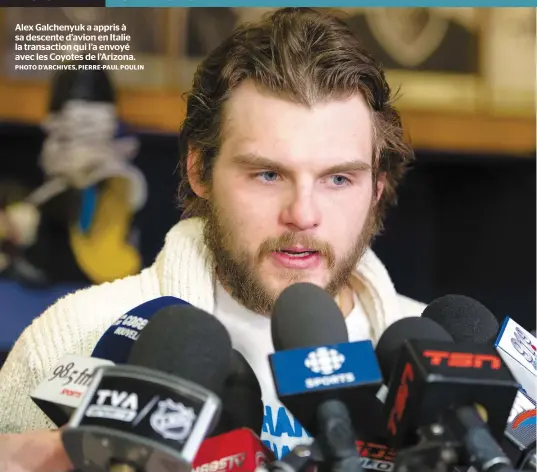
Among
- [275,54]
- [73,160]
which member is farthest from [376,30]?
[73,160]

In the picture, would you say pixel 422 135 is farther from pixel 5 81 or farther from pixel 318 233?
pixel 5 81

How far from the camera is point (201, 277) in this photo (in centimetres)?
116

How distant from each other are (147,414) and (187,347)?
0.26ft

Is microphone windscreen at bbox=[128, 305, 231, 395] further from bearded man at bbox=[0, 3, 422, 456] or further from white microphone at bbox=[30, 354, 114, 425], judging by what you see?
bearded man at bbox=[0, 3, 422, 456]

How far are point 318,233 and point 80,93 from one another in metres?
0.52

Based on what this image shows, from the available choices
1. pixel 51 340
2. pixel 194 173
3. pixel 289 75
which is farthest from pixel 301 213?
pixel 51 340

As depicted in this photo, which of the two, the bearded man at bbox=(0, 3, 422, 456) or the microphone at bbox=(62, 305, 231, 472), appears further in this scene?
the bearded man at bbox=(0, 3, 422, 456)

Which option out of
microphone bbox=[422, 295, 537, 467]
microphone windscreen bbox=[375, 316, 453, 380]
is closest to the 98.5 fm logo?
microphone bbox=[422, 295, 537, 467]

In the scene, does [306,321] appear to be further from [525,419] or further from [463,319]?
[525,419]

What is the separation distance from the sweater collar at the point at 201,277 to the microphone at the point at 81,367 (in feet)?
0.80

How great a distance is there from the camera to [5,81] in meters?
1.31

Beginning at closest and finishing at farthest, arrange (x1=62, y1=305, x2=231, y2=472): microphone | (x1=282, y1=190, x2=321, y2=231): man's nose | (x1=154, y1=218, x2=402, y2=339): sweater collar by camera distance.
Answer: (x1=62, y1=305, x2=231, y2=472): microphone → (x1=282, y1=190, x2=321, y2=231): man's nose → (x1=154, y1=218, x2=402, y2=339): sweater collar

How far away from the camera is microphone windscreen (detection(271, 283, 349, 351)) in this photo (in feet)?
2.26

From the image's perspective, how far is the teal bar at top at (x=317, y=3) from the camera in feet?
4.12
